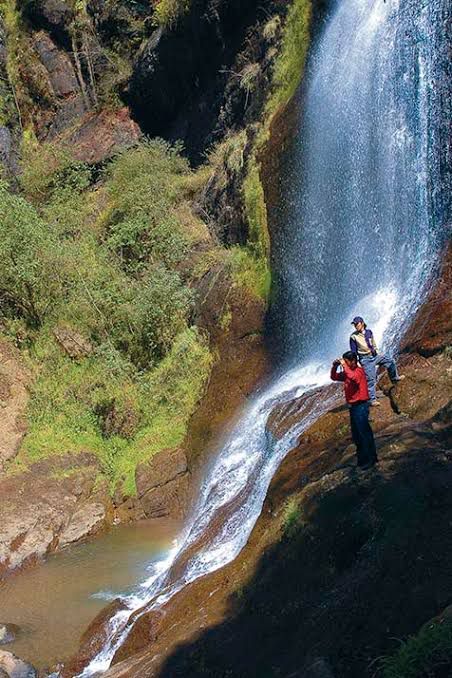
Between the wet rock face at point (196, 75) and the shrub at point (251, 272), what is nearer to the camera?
the shrub at point (251, 272)

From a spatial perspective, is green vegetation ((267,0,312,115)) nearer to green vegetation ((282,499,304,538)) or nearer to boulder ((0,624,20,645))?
green vegetation ((282,499,304,538))

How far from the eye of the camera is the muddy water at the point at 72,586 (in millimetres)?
10258

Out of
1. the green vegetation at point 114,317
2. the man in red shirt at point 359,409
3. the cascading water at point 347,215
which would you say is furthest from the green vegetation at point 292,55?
the man in red shirt at point 359,409

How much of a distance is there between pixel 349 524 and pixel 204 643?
6.12ft

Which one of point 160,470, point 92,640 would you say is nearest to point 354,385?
point 92,640

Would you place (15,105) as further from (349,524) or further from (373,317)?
(349,524)

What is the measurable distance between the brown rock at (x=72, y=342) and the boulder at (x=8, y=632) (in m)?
8.60

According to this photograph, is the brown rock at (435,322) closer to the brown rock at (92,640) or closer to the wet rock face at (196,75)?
the brown rock at (92,640)

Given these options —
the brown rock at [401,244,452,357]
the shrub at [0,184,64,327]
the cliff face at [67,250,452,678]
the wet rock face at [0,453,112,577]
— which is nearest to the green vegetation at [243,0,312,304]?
the brown rock at [401,244,452,357]

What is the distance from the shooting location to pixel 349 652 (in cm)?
524

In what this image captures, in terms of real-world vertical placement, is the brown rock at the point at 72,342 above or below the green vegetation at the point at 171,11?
below

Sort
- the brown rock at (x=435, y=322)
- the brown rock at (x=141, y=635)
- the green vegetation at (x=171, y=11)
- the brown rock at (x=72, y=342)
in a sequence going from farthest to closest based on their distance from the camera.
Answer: the green vegetation at (x=171, y=11) → the brown rock at (x=72, y=342) → the brown rock at (x=435, y=322) → the brown rock at (x=141, y=635)

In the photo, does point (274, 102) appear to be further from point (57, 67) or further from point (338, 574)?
point (57, 67)

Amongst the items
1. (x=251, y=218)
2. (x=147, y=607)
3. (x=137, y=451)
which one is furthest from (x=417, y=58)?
(x=147, y=607)
